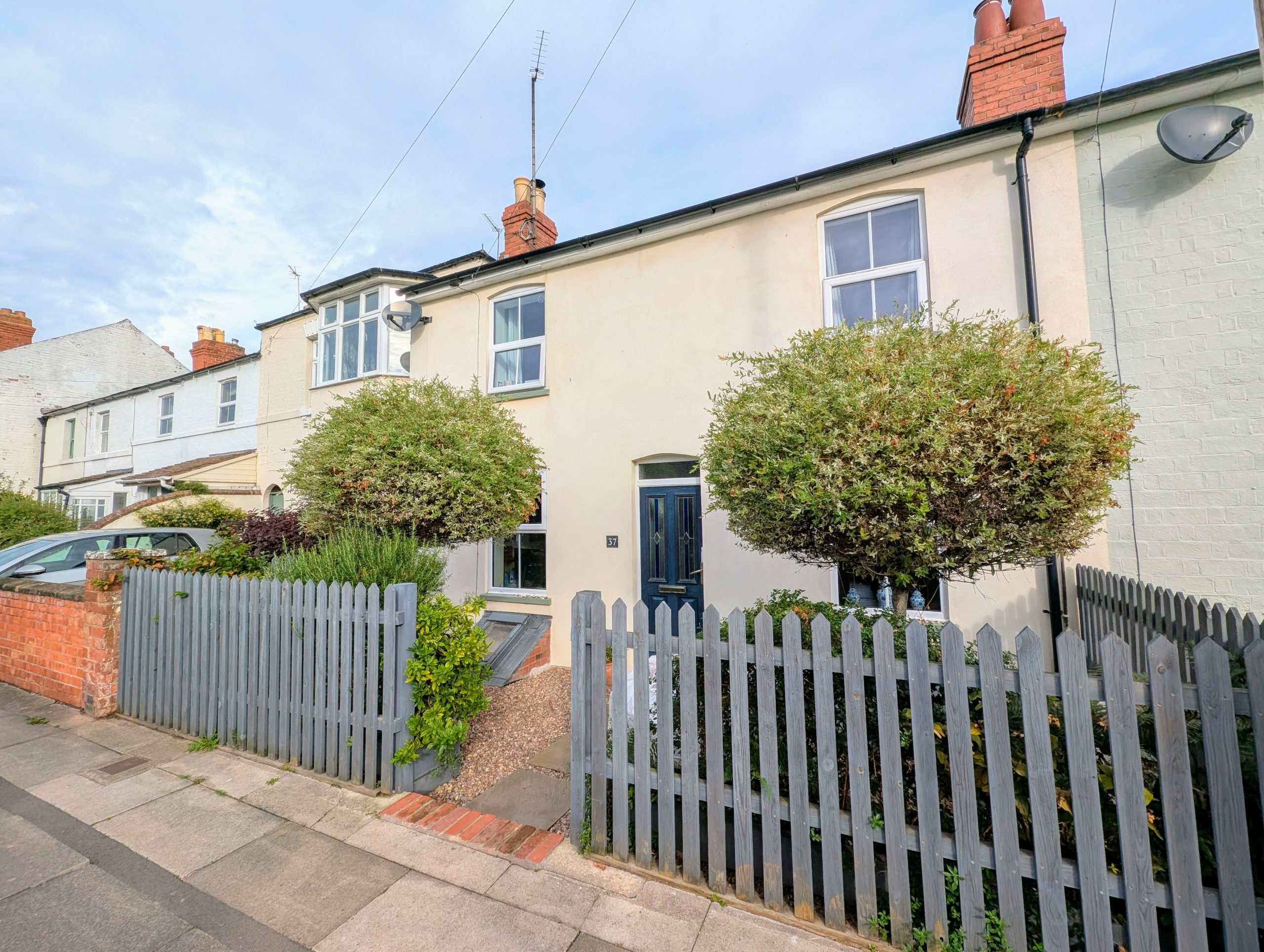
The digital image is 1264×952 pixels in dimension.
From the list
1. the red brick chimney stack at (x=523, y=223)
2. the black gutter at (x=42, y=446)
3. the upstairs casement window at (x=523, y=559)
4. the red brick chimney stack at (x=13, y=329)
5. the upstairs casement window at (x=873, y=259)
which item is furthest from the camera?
the black gutter at (x=42, y=446)

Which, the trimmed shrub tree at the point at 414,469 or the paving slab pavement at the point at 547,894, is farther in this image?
the trimmed shrub tree at the point at 414,469

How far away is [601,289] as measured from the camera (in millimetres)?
7930

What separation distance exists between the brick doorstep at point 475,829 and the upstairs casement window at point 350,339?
927cm

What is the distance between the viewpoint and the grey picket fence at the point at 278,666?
149 inches

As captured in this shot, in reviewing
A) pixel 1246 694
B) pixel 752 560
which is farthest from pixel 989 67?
pixel 1246 694

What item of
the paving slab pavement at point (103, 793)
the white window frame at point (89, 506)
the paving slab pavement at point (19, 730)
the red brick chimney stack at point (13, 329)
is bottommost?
the paving slab pavement at point (103, 793)

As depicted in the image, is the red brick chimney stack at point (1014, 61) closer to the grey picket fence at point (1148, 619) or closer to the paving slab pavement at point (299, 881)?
the grey picket fence at point (1148, 619)

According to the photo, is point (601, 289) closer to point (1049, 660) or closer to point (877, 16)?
point (877, 16)

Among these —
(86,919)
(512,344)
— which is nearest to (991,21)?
(512,344)

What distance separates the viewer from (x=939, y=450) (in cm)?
286

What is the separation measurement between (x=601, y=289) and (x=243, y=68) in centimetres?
518

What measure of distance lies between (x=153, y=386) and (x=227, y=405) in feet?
15.6

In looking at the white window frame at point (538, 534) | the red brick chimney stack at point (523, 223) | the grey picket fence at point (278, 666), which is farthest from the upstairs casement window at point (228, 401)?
the grey picket fence at point (278, 666)

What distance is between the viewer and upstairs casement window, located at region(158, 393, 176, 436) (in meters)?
17.0
